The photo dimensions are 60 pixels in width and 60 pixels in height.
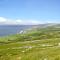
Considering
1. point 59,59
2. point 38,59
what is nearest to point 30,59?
point 38,59

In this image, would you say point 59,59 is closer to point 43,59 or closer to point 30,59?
point 43,59

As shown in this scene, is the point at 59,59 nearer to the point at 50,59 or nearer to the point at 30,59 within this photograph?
the point at 50,59

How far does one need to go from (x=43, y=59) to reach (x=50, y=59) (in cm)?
183

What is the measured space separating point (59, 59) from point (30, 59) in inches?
224

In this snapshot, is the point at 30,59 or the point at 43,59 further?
the point at 30,59

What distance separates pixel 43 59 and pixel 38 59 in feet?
3.81

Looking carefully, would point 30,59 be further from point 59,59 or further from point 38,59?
point 59,59

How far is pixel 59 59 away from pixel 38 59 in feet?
12.4

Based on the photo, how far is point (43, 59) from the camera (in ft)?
96.1

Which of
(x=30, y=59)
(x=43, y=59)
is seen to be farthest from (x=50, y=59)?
(x=30, y=59)

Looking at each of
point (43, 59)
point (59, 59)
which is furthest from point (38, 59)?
point (59, 59)

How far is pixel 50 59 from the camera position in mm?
30469

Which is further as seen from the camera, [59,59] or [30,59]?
[30,59]

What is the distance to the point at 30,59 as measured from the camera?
31.5 meters
